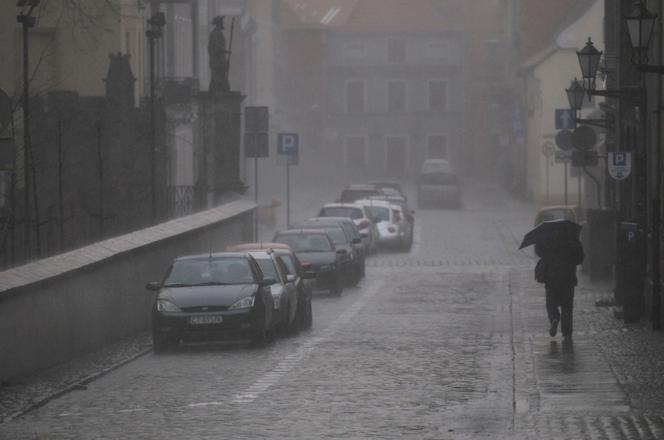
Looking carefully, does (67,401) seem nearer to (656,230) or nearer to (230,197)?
(656,230)

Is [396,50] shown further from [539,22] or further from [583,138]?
[583,138]

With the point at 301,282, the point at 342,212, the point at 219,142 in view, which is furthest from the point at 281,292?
the point at 342,212

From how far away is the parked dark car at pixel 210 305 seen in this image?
71.8ft

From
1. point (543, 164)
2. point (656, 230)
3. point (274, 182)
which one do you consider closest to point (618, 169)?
point (656, 230)

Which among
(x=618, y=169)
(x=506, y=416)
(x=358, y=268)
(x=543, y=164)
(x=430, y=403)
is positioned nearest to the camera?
(x=506, y=416)

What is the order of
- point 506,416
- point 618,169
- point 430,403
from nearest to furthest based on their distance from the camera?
point 506,416, point 430,403, point 618,169

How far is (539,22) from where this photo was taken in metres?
86.8

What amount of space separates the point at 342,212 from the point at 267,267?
2505 cm

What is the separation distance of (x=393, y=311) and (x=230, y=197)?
11.7 m

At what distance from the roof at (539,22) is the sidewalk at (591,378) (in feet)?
194

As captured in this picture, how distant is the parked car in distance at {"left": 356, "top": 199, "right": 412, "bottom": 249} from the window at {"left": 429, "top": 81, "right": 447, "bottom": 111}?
60701 mm

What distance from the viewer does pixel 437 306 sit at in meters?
31.1

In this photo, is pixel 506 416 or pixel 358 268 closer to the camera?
pixel 506 416

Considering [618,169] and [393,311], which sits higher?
[618,169]
